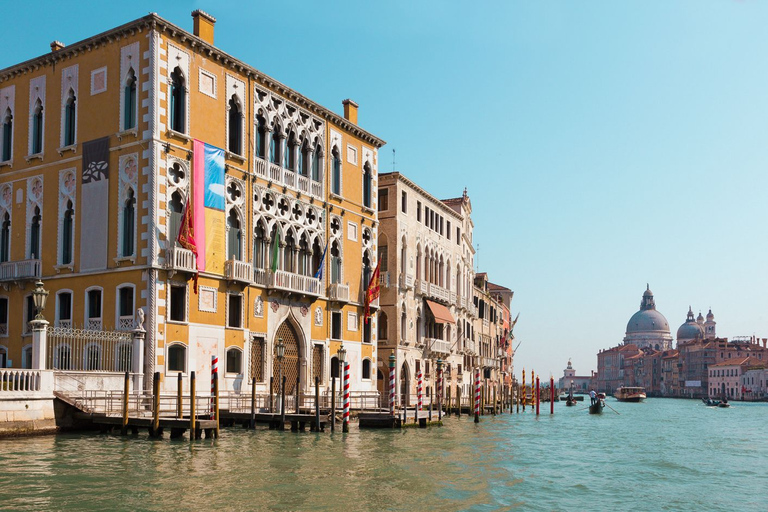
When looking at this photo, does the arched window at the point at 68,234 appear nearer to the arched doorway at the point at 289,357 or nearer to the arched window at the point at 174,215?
the arched window at the point at 174,215

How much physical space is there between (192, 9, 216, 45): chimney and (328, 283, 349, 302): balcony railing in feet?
33.0

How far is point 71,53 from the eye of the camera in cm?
2858

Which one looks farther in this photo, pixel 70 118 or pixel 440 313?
pixel 440 313

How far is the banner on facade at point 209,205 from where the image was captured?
27.4 m

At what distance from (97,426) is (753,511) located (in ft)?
49.8

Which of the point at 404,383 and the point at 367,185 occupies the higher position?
the point at 367,185

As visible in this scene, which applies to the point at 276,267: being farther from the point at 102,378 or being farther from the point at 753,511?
the point at 753,511

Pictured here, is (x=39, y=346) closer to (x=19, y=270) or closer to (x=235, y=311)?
(x=19, y=270)

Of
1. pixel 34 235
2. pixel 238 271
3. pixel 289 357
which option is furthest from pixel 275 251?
pixel 34 235

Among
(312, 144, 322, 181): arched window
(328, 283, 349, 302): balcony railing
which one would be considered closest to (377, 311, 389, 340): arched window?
(328, 283, 349, 302): balcony railing

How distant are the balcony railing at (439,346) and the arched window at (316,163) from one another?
532 inches

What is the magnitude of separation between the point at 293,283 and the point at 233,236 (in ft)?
10.8

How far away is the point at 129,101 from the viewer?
27125 mm

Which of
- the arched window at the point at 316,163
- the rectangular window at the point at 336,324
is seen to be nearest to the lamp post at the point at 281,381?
the rectangular window at the point at 336,324
